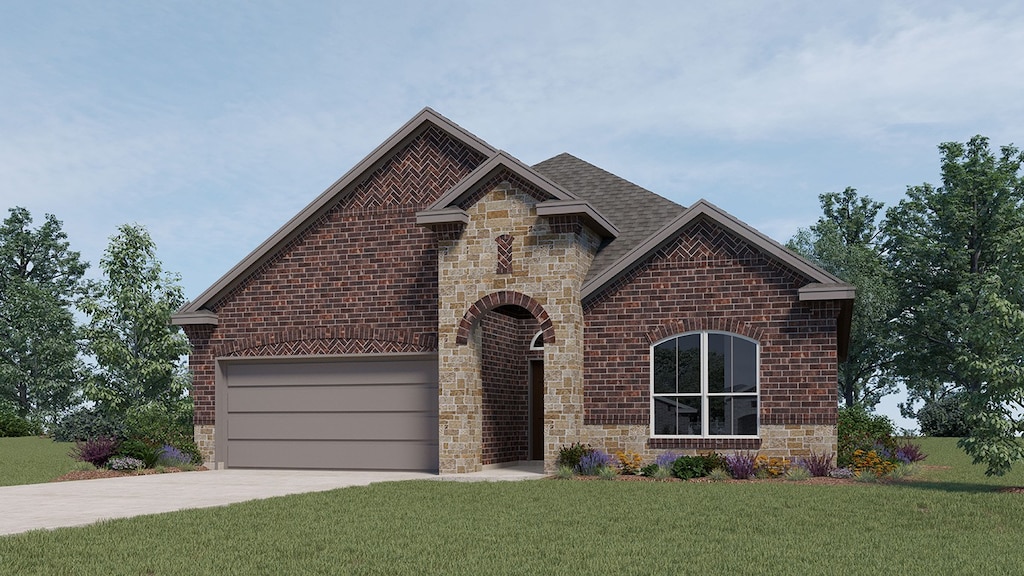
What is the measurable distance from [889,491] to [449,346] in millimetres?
9460

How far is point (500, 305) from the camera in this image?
2212 cm

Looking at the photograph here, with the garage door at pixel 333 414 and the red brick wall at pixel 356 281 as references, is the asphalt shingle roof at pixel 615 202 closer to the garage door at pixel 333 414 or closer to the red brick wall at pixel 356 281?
the red brick wall at pixel 356 281

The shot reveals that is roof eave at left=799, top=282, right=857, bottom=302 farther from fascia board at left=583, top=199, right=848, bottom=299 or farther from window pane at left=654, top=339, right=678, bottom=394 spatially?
window pane at left=654, top=339, right=678, bottom=394

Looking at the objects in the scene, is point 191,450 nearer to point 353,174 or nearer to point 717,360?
point 353,174

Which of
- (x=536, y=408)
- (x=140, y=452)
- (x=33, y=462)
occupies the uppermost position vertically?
(x=536, y=408)

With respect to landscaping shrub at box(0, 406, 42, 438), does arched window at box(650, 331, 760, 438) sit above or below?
above

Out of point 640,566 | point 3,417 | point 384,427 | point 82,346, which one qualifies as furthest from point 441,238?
point 82,346

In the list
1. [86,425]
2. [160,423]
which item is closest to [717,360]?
[160,423]

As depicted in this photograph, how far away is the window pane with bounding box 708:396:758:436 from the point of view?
20.8 m

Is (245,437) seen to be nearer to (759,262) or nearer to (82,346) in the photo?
(759,262)

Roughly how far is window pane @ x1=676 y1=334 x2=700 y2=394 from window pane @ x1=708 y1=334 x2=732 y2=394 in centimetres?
24

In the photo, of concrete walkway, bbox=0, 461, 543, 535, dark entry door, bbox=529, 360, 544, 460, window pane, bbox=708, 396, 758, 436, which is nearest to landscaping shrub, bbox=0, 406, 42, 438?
concrete walkway, bbox=0, 461, 543, 535

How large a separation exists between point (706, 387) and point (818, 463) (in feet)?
8.49

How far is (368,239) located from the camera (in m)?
24.4
